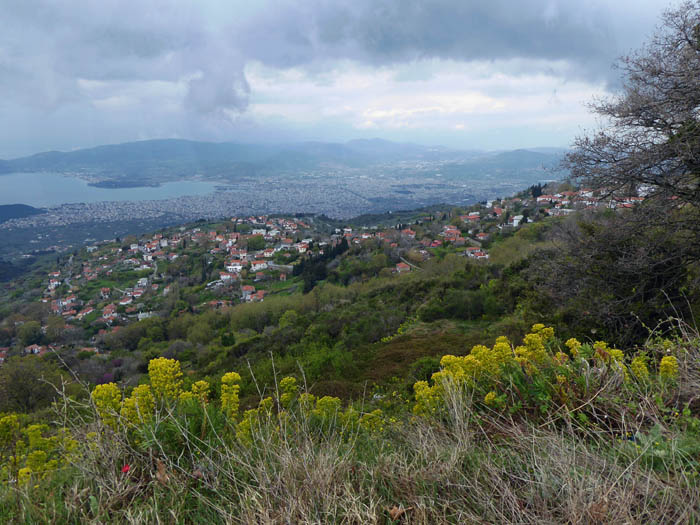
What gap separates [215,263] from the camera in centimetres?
5284

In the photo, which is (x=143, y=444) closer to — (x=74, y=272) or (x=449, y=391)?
(x=449, y=391)

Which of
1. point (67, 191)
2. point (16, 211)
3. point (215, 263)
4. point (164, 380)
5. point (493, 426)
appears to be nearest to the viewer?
point (493, 426)

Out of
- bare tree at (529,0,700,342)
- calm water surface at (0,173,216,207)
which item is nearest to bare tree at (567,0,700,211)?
bare tree at (529,0,700,342)

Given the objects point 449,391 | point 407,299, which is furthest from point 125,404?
point 407,299

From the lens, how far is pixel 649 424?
6.89 feet

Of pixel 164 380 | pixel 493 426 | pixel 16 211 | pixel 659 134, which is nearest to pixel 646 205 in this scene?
pixel 659 134

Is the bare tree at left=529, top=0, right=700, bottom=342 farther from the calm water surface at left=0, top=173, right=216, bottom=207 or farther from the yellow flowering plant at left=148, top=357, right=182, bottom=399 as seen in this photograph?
the calm water surface at left=0, top=173, right=216, bottom=207

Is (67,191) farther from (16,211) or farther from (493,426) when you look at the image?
(493,426)

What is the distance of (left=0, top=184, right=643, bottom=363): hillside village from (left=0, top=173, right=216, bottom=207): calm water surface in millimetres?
76478

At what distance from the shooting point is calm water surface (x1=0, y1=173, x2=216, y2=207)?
127875mm

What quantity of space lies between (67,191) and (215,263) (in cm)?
13093

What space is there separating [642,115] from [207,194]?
148694mm

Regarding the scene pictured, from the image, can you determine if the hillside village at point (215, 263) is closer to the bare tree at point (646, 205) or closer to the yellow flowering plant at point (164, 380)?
the bare tree at point (646, 205)

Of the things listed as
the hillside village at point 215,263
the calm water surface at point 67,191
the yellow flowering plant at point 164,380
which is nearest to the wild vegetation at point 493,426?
the yellow flowering plant at point 164,380
